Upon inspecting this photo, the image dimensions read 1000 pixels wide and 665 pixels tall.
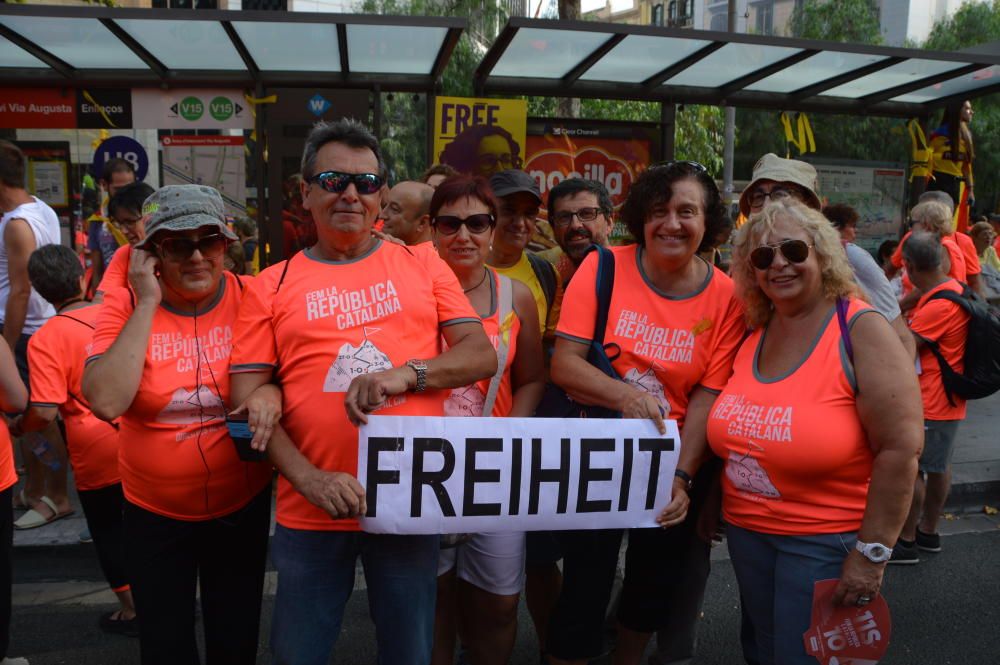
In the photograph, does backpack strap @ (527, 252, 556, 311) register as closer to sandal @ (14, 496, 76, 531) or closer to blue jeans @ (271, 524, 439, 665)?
blue jeans @ (271, 524, 439, 665)

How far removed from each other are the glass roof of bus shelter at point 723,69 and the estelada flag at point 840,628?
4536 millimetres

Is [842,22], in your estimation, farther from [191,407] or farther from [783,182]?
[191,407]

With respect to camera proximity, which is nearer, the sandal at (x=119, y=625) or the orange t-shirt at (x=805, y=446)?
the orange t-shirt at (x=805, y=446)

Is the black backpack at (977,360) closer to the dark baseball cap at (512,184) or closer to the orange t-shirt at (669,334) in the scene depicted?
the orange t-shirt at (669,334)

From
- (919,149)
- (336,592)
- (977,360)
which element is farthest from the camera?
(919,149)

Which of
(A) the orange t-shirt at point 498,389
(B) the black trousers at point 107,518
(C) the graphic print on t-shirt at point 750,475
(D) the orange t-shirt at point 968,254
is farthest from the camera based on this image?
(D) the orange t-shirt at point 968,254

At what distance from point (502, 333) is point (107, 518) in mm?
2152

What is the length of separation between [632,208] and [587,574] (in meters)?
1.33

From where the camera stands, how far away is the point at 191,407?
2.39m

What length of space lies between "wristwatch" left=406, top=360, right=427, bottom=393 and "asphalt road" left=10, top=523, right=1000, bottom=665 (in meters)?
2.00

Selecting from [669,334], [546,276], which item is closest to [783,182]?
[669,334]

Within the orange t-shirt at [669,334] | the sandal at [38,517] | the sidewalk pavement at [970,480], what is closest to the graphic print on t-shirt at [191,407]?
the orange t-shirt at [669,334]

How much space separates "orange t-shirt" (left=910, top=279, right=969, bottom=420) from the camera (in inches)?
184

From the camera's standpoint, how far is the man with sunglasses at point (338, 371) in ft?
7.14
